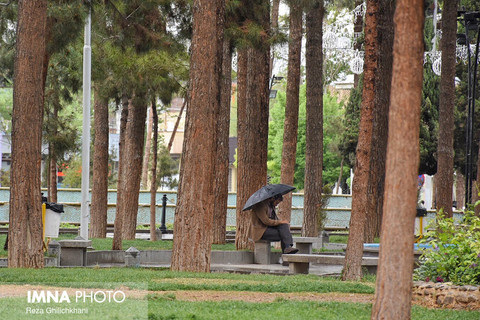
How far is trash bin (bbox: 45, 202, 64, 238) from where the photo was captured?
17.7 m

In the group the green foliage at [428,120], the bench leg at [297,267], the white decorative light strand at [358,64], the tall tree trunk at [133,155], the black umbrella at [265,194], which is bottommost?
the bench leg at [297,267]

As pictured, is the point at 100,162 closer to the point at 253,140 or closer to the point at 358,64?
the point at 253,140

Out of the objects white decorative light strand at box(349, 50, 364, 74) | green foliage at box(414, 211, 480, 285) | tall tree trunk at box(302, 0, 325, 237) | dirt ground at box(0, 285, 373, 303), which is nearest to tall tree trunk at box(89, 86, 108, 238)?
tall tree trunk at box(302, 0, 325, 237)

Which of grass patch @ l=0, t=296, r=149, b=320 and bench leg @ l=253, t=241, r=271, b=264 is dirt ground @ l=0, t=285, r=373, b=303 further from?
bench leg @ l=253, t=241, r=271, b=264

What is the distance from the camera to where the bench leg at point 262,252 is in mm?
18750

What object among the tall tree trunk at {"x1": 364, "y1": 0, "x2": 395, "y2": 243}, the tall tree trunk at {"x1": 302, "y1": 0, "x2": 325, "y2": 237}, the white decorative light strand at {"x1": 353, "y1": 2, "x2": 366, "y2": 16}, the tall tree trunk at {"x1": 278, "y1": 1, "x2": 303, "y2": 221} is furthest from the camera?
the white decorative light strand at {"x1": 353, "y1": 2, "x2": 366, "y2": 16}

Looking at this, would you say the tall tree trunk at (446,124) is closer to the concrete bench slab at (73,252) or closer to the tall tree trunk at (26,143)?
the concrete bench slab at (73,252)

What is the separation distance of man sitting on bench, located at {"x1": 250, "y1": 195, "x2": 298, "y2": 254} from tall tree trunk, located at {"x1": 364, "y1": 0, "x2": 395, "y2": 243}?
10.4 ft

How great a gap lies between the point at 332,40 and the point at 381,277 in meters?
27.4

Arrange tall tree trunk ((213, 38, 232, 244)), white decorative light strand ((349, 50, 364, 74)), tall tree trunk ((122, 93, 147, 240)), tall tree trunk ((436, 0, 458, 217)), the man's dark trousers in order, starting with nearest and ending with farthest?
the man's dark trousers → tall tree trunk ((213, 38, 232, 244)) → tall tree trunk ((436, 0, 458, 217)) → tall tree trunk ((122, 93, 147, 240)) → white decorative light strand ((349, 50, 364, 74))

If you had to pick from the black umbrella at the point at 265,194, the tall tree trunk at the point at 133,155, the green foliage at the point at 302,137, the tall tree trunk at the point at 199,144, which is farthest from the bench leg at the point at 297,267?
the green foliage at the point at 302,137

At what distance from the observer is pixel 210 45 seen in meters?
14.1

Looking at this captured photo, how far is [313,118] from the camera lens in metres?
24.5

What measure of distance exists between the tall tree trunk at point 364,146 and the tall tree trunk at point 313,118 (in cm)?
1078
